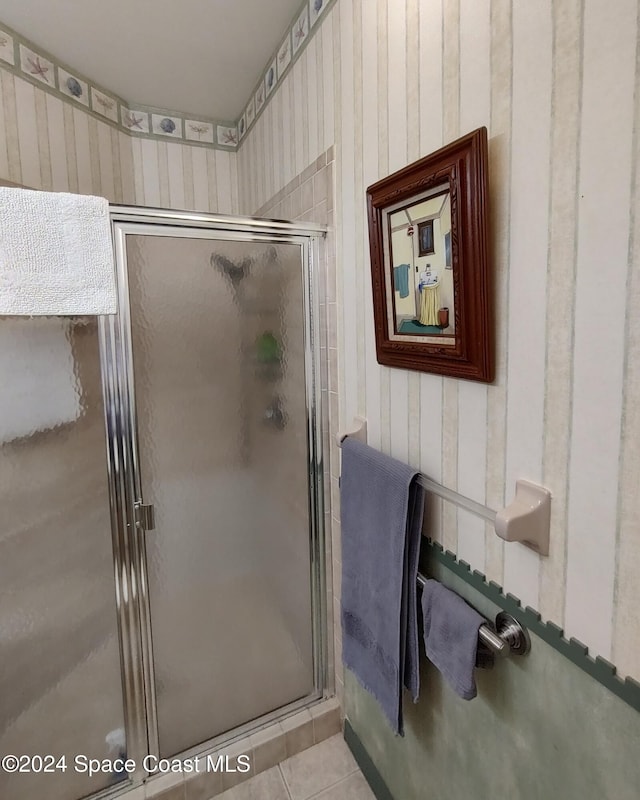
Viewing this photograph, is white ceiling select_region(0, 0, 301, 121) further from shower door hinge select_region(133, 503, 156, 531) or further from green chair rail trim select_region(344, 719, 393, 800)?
green chair rail trim select_region(344, 719, 393, 800)

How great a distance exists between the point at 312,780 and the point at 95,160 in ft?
8.52

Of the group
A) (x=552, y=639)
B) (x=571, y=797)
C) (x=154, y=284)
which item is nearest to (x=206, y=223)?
(x=154, y=284)

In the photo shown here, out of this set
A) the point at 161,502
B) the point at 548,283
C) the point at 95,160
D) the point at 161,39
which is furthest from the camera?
the point at 95,160

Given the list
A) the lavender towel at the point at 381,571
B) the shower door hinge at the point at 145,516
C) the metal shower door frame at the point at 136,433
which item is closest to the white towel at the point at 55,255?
the metal shower door frame at the point at 136,433

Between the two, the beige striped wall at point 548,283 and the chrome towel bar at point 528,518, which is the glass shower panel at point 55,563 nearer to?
the beige striped wall at point 548,283

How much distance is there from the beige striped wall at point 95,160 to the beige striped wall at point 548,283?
4.47 ft

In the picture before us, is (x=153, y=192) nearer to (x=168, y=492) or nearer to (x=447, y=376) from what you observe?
(x=168, y=492)

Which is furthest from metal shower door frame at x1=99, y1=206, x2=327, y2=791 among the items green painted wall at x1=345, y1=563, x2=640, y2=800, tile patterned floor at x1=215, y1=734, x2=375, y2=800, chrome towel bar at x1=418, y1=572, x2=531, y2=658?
chrome towel bar at x1=418, y1=572, x2=531, y2=658

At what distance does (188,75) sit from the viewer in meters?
1.87

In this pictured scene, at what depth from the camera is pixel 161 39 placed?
1639mm

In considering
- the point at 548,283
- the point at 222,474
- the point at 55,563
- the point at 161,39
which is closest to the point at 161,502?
the point at 222,474

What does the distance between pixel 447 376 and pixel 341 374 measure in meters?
0.53

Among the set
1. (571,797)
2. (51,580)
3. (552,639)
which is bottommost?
(571,797)

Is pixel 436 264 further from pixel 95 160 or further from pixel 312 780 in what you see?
pixel 95 160
